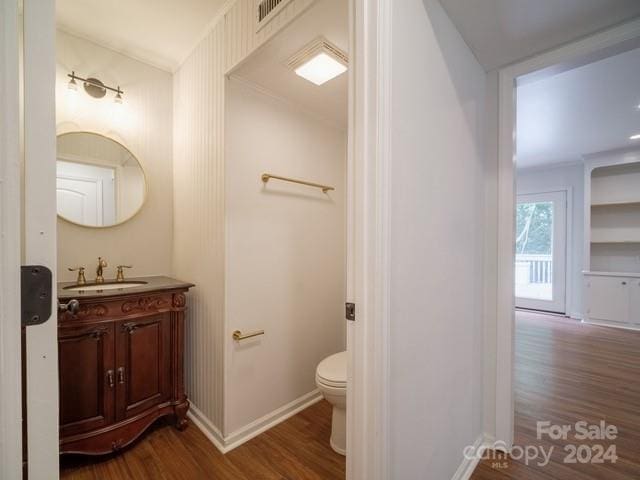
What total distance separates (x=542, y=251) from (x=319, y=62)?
5.57m

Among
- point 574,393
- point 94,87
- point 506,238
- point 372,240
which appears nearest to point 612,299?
point 574,393

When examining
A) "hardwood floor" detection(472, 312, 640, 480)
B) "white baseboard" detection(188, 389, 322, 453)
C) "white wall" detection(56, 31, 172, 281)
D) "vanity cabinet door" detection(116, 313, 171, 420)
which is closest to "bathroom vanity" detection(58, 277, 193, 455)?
"vanity cabinet door" detection(116, 313, 171, 420)

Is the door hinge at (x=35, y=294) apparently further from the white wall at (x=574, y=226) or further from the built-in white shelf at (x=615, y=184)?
the built-in white shelf at (x=615, y=184)

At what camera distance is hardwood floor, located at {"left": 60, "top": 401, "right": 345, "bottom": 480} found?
1.52 meters

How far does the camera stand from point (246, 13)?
157cm

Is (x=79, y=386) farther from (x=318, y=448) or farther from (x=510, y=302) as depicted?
(x=510, y=302)

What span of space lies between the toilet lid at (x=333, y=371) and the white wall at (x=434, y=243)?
0.60 metres

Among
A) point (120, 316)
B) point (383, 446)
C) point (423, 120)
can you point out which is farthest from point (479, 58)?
point (120, 316)

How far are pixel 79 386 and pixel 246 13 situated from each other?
7.33 ft

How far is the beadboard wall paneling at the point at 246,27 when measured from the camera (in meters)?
1.33

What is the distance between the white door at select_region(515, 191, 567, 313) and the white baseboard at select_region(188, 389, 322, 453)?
14.3ft

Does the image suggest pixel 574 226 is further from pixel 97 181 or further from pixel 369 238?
pixel 97 181

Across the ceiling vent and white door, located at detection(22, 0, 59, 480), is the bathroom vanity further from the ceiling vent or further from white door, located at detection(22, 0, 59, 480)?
the ceiling vent

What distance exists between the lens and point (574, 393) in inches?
92.3
